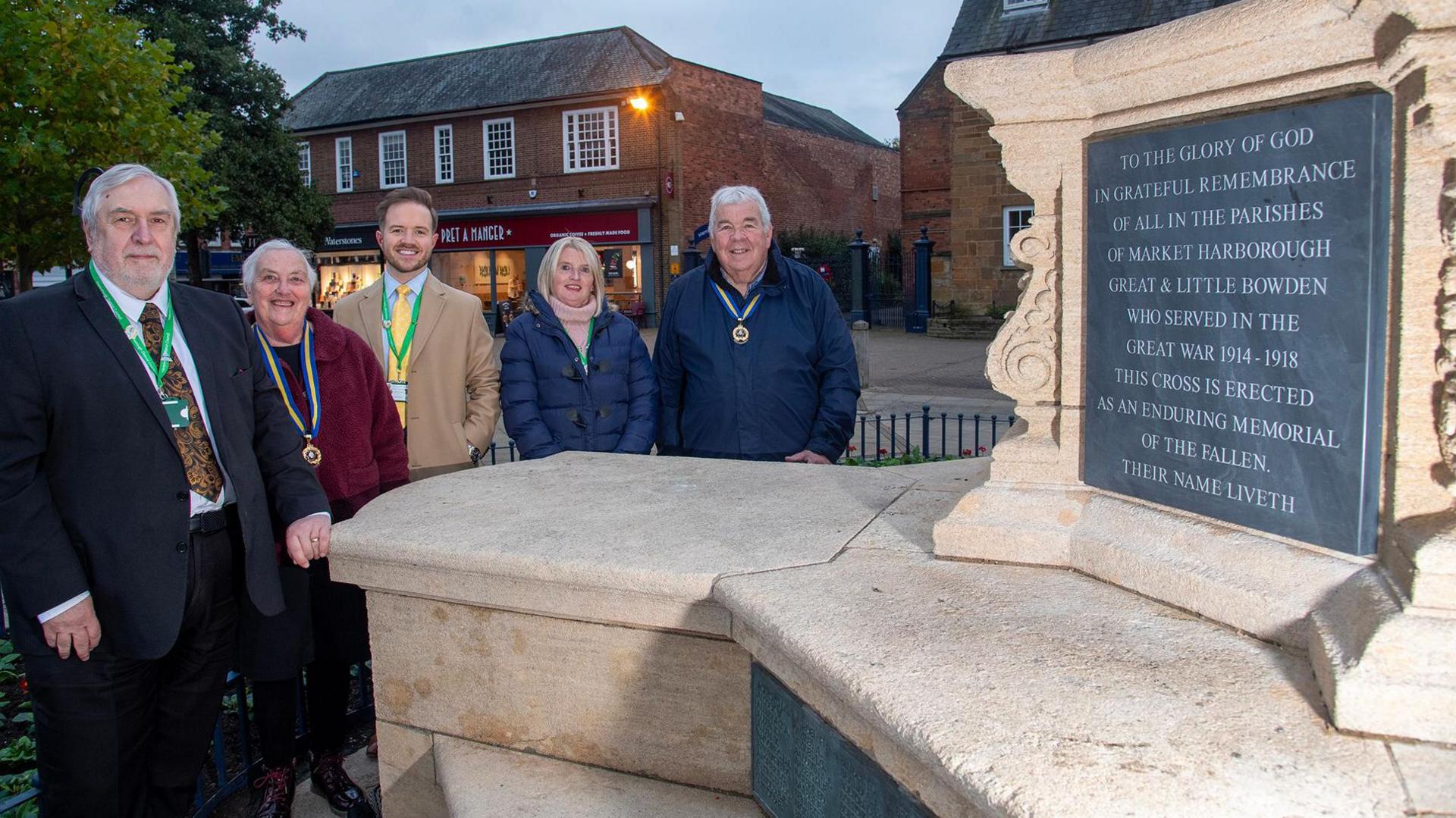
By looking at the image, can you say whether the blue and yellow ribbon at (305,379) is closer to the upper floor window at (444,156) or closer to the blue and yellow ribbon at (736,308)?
the blue and yellow ribbon at (736,308)

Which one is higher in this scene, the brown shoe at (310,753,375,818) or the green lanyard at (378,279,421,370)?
the green lanyard at (378,279,421,370)

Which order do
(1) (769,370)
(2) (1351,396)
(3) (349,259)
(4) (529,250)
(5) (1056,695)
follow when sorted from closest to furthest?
(5) (1056,695), (2) (1351,396), (1) (769,370), (4) (529,250), (3) (349,259)

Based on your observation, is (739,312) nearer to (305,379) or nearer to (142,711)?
(305,379)

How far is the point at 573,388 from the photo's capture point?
4.11 meters

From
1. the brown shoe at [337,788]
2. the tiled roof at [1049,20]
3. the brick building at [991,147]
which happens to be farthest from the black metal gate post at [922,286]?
the brown shoe at [337,788]

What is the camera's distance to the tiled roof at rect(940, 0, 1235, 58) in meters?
21.0

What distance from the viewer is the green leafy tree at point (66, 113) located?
338 inches

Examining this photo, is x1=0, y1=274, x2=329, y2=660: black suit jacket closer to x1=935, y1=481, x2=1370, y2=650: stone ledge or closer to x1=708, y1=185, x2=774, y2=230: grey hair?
x1=935, y1=481, x2=1370, y2=650: stone ledge

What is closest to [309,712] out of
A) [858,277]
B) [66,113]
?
[66,113]

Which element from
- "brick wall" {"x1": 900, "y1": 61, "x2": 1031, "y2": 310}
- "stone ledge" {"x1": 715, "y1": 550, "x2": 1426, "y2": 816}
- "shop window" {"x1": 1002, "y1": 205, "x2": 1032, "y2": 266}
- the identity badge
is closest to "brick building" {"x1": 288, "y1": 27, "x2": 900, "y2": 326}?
"brick wall" {"x1": 900, "y1": 61, "x2": 1031, "y2": 310}

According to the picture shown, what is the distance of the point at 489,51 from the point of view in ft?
104

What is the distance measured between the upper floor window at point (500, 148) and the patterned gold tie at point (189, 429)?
28.9m

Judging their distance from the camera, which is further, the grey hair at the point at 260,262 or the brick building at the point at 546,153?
the brick building at the point at 546,153

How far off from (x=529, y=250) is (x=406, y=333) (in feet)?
88.7
